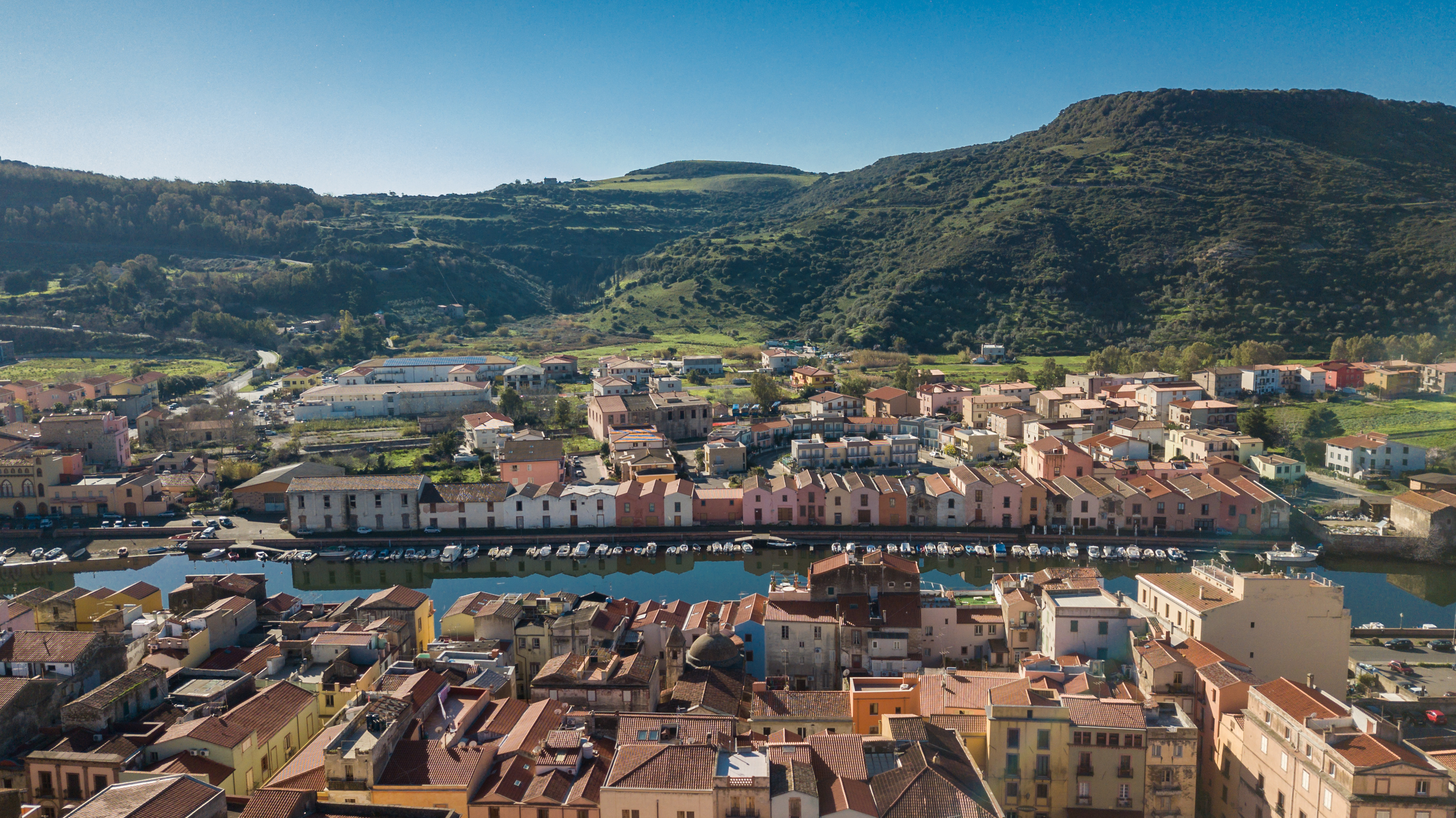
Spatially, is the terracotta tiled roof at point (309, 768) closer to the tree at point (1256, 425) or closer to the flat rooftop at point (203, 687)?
the flat rooftop at point (203, 687)

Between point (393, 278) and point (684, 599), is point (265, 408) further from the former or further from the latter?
point (393, 278)

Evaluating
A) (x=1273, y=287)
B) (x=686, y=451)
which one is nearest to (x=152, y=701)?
(x=686, y=451)

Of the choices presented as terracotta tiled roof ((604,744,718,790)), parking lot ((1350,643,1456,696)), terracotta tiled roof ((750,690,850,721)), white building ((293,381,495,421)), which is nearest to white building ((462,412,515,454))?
white building ((293,381,495,421))

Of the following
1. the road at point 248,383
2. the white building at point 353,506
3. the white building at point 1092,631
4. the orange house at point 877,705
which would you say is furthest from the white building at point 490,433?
the orange house at point 877,705

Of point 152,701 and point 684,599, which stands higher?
point 152,701

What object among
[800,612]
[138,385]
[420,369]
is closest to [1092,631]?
[800,612]

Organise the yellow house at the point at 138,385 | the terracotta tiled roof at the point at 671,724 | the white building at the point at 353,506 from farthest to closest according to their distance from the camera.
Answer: the yellow house at the point at 138,385 → the white building at the point at 353,506 → the terracotta tiled roof at the point at 671,724
